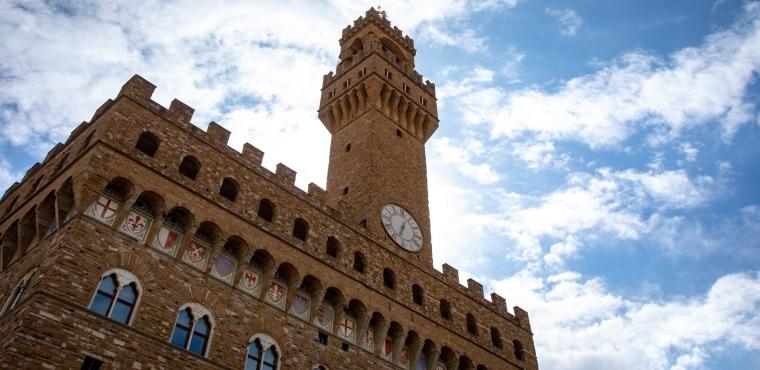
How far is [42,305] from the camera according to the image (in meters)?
14.3

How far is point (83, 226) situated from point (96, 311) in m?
2.31

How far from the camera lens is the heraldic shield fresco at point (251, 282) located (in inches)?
740

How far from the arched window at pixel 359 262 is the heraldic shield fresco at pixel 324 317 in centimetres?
215

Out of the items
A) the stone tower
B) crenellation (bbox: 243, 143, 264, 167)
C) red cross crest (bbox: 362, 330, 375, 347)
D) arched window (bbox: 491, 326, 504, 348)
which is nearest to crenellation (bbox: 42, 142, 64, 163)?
the stone tower

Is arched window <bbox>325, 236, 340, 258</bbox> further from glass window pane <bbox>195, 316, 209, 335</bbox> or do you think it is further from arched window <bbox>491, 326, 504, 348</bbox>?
arched window <bbox>491, 326, 504, 348</bbox>

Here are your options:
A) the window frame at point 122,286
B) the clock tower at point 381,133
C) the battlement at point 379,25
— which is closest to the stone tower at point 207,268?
the window frame at point 122,286

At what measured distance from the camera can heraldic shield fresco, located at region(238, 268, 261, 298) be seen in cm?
1880

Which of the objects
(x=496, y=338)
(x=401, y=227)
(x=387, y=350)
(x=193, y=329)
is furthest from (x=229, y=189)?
(x=496, y=338)

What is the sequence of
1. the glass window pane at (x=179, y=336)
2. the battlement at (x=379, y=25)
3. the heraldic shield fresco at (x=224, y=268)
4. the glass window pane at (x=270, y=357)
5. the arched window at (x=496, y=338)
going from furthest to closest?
the battlement at (x=379, y=25) < the arched window at (x=496, y=338) < the heraldic shield fresco at (x=224, y=268) < the glass window pane at (x=270, y=357) < the glass window pane at (x=179, y=336)

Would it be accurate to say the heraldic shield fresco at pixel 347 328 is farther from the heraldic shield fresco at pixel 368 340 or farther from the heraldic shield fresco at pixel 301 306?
the heraldic shield fresco at pixel 301 306

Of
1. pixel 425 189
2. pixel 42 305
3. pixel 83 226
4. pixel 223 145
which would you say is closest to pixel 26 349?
pixel 42 305

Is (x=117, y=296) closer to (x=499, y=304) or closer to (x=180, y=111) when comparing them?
(x=180, y=111)

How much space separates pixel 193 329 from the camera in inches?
661

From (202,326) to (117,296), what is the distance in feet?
8.03
